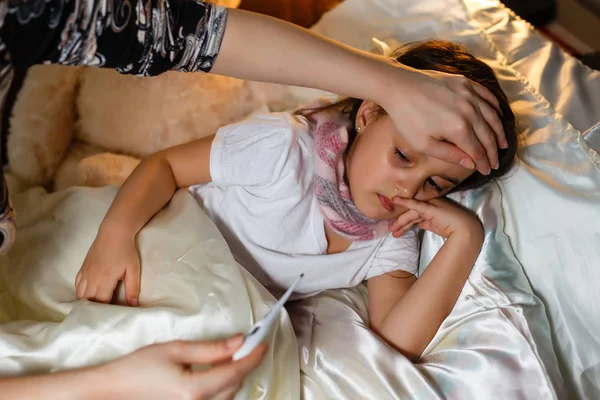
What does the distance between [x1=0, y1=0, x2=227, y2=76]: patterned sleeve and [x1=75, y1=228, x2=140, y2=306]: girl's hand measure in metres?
0.28

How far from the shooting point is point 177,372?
0.62 metres

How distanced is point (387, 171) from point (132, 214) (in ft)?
1.27

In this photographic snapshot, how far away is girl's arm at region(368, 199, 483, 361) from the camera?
2.97ft

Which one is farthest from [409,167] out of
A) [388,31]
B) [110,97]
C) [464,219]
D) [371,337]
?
[110,97]

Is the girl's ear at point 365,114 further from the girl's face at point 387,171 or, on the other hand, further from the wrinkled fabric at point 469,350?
the wrinkled fabric at point 469,350

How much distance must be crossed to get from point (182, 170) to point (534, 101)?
597 mm

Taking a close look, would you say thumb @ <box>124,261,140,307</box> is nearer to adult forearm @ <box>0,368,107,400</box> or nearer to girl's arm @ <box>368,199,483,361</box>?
adult forearm @ <box>0,368,107,400</box>

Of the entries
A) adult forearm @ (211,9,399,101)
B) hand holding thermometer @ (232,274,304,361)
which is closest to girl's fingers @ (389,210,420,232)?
adult forearm @ (211,9,399,101)

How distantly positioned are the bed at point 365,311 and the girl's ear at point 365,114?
210 mm

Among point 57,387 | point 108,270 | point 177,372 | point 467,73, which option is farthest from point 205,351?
point 467,73

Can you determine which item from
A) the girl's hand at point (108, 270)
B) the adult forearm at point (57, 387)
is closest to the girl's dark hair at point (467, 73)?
the girl's hand at point (108, 270)

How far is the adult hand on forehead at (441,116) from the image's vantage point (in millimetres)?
753

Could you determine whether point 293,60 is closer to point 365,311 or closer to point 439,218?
point 439,218

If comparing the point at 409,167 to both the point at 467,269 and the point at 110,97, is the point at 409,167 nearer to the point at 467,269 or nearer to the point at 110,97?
the point at 467,269
